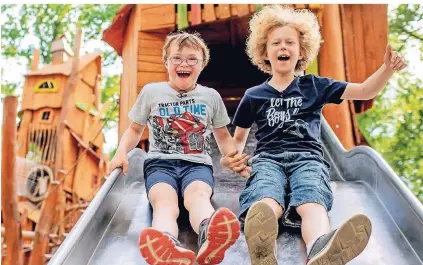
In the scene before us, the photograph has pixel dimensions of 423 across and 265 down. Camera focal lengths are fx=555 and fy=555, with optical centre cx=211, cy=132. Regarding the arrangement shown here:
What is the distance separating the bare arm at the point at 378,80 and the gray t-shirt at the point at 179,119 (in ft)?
1.13

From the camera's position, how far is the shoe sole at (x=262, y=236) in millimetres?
945

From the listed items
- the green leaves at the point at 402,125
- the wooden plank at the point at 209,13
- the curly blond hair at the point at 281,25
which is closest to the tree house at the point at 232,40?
the wooden plank at the point at 209,13

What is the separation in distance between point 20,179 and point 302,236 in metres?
4.27

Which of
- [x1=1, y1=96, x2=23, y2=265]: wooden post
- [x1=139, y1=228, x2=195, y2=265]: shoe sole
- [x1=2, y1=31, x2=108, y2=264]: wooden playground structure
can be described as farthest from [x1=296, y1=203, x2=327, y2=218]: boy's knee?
[x1=2, y1=31, x2=108, y2=264]: wooden playground structure

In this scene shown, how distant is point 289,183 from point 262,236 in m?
0.38

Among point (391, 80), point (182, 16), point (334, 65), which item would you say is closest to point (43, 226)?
point (182, 16)

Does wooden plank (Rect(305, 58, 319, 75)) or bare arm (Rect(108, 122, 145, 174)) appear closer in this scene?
bare arm (Rect(108, 122, 145, 174))

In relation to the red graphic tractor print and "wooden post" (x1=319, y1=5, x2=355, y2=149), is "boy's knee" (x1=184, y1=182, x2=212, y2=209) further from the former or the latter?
"wooden post" (x1=319, y1=5, x2=355, y2=149)

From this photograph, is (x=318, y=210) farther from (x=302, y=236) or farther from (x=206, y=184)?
(x=206, y=184)

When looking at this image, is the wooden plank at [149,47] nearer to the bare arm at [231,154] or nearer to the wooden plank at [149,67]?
the wooden plank at [149,67]

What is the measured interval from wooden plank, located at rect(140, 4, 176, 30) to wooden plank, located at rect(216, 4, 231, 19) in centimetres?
23

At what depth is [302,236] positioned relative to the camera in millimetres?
1168

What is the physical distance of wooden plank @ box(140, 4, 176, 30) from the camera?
2.77 metres

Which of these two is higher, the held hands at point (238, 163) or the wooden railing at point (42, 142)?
the held hands at point (238, 163)
